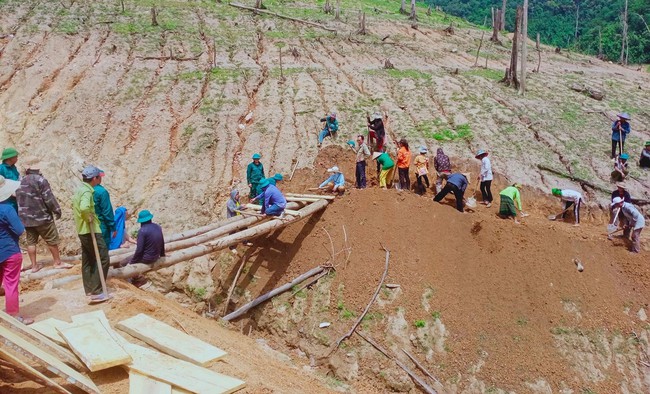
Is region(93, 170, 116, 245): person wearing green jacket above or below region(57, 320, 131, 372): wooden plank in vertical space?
above

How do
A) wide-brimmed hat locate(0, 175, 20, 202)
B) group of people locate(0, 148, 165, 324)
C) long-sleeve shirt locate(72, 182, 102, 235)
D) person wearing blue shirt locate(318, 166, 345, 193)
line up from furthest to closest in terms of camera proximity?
1. person wearing blue shirt locate(318, 166, 345, 193)
2. long-sleeve shirt locate(72, 182, 102, 235)
3. wide-brimmed hat locate(0, 175, 20, 202)
4. group of people locate(0, 148, 165, 324)

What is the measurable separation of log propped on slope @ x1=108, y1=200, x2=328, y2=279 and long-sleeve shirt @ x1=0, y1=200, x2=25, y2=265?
150 centimetres

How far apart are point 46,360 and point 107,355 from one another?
0.61 m

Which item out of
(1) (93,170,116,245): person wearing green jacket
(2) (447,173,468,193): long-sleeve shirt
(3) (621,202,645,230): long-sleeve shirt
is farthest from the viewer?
(2) (447,173,468,193): long-sleeve shirt

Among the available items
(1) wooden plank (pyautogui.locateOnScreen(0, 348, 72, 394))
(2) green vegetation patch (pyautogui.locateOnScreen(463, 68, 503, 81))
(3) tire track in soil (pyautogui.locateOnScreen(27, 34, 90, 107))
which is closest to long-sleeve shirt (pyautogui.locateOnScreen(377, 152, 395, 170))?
(1) wooden plank (pyautogui.locateOnScreen(0, 348, 72, 394))

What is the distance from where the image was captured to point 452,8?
60.0m

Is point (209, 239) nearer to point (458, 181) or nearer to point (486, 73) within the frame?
point (458, 181)

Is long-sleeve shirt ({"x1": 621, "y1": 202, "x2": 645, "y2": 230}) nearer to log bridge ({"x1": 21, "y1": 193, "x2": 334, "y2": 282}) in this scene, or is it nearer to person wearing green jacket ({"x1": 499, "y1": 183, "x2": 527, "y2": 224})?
person wearing green jacket ({"x1": 499, "y1": 183, "x2": 527, "y2": 224})

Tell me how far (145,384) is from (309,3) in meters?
29.0

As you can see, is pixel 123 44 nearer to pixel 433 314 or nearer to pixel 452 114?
pixel 452 114

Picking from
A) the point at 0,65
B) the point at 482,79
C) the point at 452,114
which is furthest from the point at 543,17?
the point at 0,65

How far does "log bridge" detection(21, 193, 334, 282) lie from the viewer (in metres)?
7.55

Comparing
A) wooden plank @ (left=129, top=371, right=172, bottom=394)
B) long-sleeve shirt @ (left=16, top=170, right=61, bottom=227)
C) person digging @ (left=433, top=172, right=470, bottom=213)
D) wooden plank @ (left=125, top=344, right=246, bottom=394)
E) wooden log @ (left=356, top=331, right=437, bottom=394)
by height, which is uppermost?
long-sleeve shirt @ (left=16, top=170, right=61, bottom=227)

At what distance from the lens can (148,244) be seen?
7438 mm
